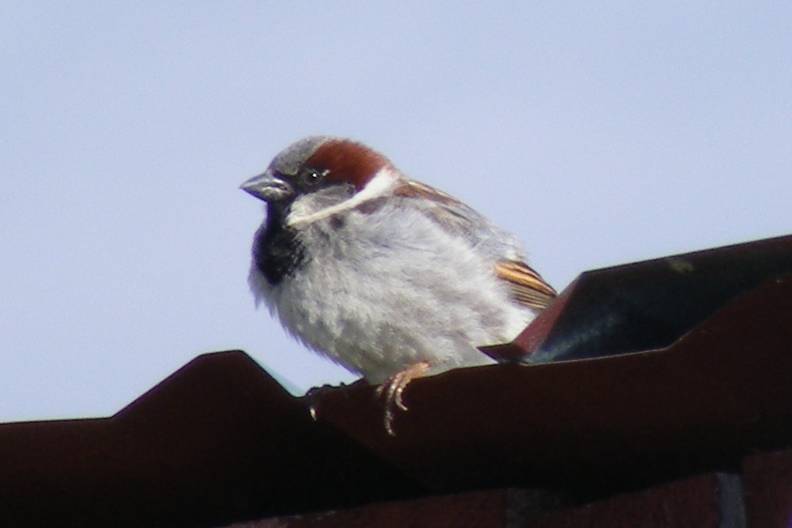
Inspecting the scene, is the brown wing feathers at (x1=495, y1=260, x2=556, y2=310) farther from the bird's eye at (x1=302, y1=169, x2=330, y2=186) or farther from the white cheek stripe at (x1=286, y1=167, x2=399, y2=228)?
the bird's eye at (x1=302, y1=169, x2=330, y2=186)

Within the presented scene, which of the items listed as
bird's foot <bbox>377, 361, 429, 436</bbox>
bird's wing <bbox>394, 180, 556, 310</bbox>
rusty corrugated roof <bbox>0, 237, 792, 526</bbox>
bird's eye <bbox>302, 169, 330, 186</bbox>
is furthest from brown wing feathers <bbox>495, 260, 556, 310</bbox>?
bird's foot <bbox>377, 361, 429, 436</bbox>

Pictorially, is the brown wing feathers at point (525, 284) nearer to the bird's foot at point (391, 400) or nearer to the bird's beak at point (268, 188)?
the bird's beak at point (268, 188)

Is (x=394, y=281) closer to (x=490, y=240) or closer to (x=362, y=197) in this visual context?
(x=490, y=240)

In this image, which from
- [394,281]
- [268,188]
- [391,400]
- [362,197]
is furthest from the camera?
[268,188]

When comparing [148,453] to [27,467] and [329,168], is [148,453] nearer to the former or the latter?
[27,467]

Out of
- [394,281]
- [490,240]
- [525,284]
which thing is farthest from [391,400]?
[490,240]

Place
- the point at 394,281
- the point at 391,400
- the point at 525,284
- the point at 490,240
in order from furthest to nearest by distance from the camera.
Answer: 1. the point at 490,240
2. the point at 525,284
3. the point at 394,281
4. the point at 391,400

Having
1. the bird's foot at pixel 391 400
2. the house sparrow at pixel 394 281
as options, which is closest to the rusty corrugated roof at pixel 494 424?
the bird's foot at pixel 391 400
